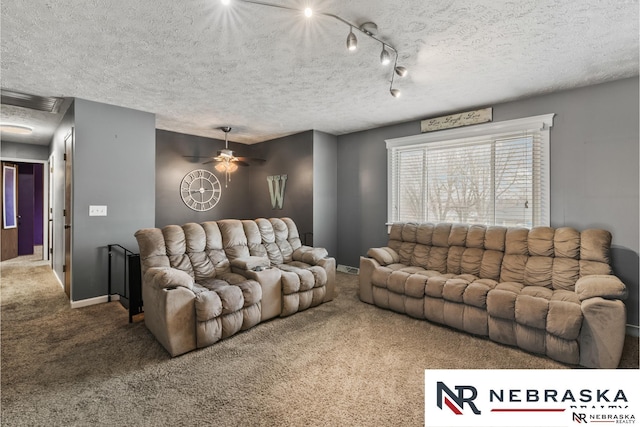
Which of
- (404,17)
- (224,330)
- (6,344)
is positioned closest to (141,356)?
(224,330)

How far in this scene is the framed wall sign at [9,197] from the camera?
6703 mm

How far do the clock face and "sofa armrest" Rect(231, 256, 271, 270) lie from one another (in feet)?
9.43

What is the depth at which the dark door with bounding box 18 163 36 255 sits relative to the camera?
7.34 m

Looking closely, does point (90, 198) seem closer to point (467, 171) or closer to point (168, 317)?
→ point (168, 317)

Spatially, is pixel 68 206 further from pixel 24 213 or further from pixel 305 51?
pixel 24 213

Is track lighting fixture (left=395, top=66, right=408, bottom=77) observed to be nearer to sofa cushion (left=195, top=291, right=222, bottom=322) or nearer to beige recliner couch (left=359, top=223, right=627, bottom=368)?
beige recliner couch (left=359, top=223, right=627, bottom=368)

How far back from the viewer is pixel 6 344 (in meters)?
2.73

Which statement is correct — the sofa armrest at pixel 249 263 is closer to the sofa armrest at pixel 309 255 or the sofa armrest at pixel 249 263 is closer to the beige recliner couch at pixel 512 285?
the sofa armrest at pixel 309 255

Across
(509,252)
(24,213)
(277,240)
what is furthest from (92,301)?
(24,213)

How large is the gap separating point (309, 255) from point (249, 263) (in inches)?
36.7

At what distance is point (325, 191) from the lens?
222 inches

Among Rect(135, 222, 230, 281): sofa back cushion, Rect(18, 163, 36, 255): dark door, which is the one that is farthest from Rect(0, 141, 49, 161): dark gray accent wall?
Rect(135, 222, 230, 281): sofa back cushion

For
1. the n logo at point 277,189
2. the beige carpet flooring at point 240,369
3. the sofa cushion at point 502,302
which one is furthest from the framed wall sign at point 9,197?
the sofa cushion at point 502,302

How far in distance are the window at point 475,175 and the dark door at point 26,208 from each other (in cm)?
860
